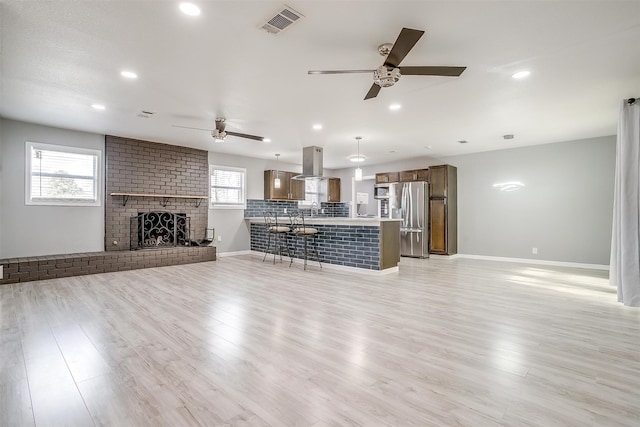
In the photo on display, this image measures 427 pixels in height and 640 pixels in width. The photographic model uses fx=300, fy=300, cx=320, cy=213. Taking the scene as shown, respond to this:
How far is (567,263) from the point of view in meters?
6.28

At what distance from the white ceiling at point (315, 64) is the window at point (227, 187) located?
7.29 ft

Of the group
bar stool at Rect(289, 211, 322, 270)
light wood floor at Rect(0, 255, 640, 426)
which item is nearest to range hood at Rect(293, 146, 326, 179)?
bar stool at Rect(289, 211, 322, 270)

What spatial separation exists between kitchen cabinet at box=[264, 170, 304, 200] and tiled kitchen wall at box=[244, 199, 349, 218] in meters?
0.27

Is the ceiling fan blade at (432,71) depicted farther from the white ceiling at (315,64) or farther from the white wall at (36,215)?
the white wall at (36,215)

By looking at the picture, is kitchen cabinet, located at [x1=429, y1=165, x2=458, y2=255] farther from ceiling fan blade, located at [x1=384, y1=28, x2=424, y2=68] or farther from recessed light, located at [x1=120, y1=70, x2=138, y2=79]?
recessed light, located at [x1=120, y1=70, x2=138, y2=79]

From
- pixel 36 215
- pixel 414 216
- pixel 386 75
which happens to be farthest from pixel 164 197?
pixel 414 216

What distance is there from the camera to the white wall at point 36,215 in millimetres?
4945

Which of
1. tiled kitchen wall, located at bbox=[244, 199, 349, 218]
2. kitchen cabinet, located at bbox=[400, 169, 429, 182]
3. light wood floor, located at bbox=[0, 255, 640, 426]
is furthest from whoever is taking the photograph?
tiled kitchen wall, located at bbox=[244, 199, 349, 218]

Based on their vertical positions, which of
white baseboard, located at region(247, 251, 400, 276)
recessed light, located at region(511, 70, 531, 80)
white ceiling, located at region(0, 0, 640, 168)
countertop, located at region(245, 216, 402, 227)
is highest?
recessed light, located at region(511, 70, 531, 80)

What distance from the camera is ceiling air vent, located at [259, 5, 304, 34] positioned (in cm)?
228

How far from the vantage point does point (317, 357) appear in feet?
7.28

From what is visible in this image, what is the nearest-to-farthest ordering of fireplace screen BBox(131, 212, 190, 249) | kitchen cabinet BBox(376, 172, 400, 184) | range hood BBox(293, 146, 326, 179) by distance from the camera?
fireplace screen BBox(131, 212, 190, 249), range hood BBox(293, 146, 326, 179), kitchen cabinet BBox(376, 172, 400, 184)

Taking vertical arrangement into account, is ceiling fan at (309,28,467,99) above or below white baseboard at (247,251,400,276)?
above

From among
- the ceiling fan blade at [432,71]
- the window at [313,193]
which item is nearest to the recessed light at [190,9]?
the ceiling fan blade at [432,71]
